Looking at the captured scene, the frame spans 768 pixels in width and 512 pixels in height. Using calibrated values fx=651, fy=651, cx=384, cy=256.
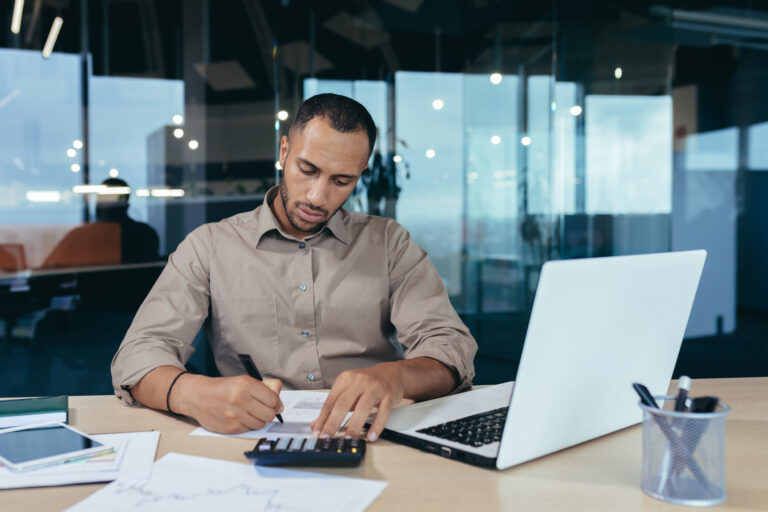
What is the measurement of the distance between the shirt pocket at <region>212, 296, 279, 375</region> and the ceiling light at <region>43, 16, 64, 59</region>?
9.72 feet

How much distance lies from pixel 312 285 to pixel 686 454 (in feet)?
3.39

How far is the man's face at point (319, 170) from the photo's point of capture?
5.13ft

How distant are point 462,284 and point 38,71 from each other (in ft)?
9.68

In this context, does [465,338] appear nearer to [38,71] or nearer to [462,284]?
[462,284]

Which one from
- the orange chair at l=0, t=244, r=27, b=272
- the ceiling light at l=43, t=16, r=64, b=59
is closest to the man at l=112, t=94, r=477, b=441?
the orange chair at l=0, t=244, r=27, b=272

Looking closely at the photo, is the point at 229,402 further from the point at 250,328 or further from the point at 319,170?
the point at 319,170

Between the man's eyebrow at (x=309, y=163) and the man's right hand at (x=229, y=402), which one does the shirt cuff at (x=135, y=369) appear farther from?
the man's eyebrow at (x=309, y=163)

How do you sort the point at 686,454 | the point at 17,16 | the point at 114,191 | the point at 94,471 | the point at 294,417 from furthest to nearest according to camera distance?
1. the point at 114,191
2. the point at 17,16
3. the point at 294,417
4. the point at 94,471
5. the point at 686,454

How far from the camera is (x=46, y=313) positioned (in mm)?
3840

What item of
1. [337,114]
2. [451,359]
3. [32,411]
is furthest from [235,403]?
[337,114]

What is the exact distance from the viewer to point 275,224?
5.52 feet

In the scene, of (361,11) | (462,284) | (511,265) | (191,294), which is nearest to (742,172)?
(511,265)

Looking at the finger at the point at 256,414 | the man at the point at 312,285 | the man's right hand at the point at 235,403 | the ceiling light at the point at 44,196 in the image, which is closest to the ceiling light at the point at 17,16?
the ceiling light at the point at 44,196

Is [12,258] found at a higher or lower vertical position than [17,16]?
lower
